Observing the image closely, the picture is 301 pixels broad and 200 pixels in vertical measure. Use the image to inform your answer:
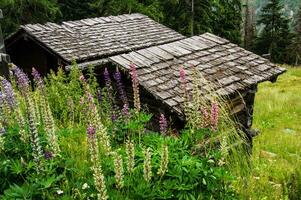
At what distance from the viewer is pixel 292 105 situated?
57.7ft

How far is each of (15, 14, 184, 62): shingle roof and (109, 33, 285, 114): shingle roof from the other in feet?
13.7

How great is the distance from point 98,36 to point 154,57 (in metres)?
6.52

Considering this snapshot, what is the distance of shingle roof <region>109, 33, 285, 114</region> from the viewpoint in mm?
7215

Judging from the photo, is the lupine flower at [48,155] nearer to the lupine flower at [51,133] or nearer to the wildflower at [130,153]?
the lupine flower at [51,133]

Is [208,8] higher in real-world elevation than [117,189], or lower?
lower

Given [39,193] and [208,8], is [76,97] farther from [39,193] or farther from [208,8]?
[208,8]

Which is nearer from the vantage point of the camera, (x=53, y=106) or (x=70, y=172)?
(x=70, y=172)

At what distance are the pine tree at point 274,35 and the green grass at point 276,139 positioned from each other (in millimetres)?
9462

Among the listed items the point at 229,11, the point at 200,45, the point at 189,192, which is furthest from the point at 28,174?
the point at 229,11

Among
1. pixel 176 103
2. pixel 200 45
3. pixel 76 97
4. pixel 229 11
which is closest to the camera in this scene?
pixel 76 97

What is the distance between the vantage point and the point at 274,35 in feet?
107

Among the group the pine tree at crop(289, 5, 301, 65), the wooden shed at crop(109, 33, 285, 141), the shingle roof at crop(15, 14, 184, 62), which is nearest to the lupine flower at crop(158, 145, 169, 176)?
the wooden shed at crop(109, 33, 285, 141)

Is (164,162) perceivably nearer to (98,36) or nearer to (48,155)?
(48,155)

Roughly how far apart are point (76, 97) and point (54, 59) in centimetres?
821
